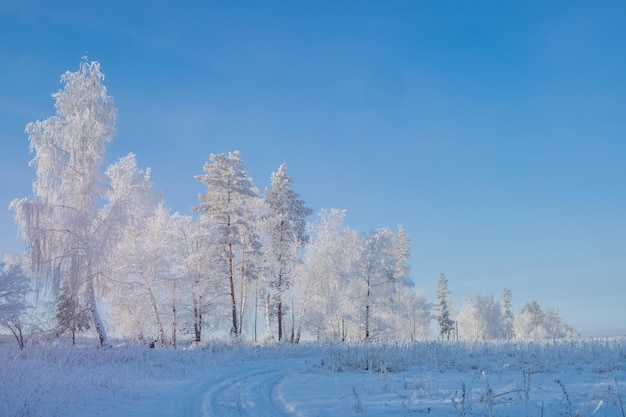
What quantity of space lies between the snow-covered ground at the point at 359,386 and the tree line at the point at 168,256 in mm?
7393

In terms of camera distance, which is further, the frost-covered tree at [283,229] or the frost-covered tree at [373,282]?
the frost-covered tree at [373,282]

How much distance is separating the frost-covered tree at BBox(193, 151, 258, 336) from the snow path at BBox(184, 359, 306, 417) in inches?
708

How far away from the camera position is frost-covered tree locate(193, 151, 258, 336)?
1214 inches

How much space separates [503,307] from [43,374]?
272 feet

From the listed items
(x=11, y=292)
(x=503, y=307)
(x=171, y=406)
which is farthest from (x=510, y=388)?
(x=503, y=307)

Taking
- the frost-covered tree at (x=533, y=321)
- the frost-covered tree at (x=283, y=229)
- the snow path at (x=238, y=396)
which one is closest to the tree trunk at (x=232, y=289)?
the frost-covered tree at (x=283, y=229)

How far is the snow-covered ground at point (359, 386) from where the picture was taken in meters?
6.62

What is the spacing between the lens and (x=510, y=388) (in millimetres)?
7570

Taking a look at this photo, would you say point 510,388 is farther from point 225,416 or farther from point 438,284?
point 438,284

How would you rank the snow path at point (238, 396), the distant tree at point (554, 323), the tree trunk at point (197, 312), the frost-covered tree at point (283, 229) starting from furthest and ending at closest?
the distant tree at point (554, 323) → the frost-covered tree at point (283, 229) → the tree trunk at point (197, 312) → the snow path at point (238, 396)

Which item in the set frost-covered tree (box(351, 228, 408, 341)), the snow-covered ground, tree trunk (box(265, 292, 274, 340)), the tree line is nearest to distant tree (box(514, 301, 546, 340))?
the tree line

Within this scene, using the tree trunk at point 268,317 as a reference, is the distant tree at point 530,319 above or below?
below

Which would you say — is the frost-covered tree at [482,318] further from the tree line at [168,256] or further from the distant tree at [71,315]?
the distant tree at [71,315]

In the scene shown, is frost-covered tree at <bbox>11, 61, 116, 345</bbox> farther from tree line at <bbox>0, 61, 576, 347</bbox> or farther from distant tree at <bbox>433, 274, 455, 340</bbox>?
distant tree at <bbox>433, 274, 455, 340</bbox>
